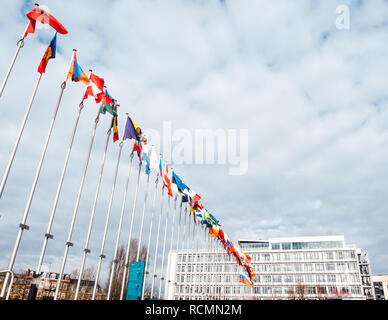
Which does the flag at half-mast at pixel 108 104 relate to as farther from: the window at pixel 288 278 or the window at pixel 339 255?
the window at pixel 339 255

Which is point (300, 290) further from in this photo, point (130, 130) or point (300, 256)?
point (130, 130)

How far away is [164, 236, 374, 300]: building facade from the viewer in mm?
83250

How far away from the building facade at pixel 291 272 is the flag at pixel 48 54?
245ft

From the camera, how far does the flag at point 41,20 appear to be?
11281 mm

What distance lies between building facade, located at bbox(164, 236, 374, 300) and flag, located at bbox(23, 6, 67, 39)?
7506cm

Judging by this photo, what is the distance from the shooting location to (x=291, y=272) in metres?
90.3

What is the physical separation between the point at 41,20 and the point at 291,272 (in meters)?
95.3

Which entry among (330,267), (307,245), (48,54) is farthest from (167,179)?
(307,245)

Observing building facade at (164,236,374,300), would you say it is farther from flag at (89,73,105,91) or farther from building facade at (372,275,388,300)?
flag at (89,73,105,91)

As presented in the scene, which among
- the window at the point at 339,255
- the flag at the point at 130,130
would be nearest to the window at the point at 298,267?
the window at the point at 339,255

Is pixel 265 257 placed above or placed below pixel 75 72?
above
